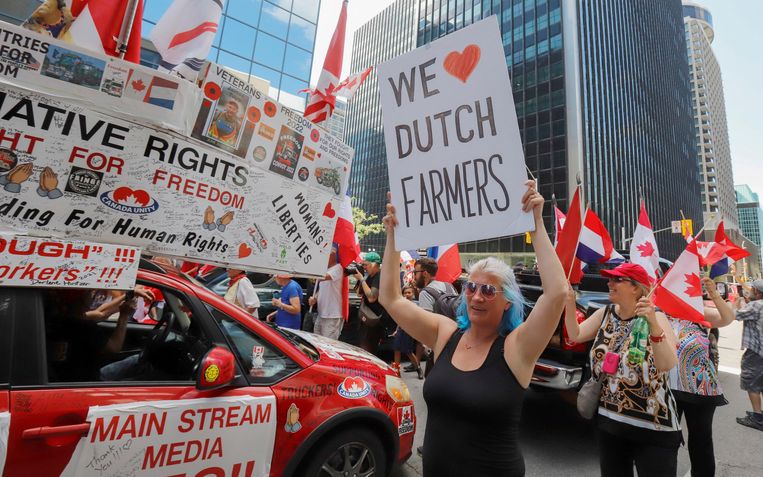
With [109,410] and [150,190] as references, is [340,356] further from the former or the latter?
[150,190]

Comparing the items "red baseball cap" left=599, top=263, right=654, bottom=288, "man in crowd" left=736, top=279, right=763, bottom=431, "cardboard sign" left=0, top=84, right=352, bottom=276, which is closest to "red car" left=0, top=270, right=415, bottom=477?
"cardboard sign" left=0, top=84, right=352, bottom=276

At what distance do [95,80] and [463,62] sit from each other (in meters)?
1.88

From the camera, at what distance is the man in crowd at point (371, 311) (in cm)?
588

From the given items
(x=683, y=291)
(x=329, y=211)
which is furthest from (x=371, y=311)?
(x=683, y=291)

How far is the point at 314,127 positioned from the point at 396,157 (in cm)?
96

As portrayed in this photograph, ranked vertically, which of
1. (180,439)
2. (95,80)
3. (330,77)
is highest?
(330,77)

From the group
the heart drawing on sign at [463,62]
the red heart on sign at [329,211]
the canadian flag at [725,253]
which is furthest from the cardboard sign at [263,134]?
the canadian flag at [725,253]

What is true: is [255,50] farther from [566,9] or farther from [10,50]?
[566,9]

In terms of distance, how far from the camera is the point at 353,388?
2.62 m

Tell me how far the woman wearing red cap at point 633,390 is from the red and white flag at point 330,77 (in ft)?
10.2

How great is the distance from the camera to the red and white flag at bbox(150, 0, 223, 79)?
284cm

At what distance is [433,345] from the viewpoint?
6.69 ft

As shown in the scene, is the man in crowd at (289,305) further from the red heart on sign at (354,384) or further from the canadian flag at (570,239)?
the canadian flag at (570,239)

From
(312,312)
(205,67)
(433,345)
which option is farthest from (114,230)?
(312,312)
